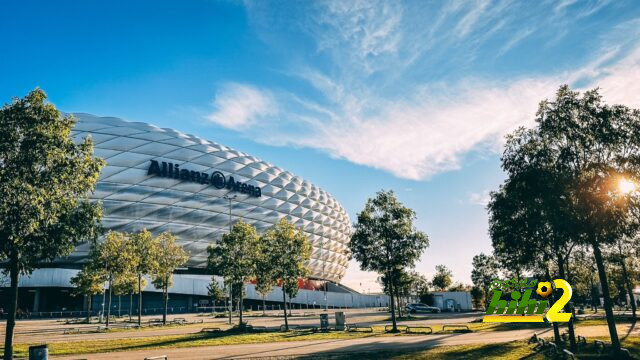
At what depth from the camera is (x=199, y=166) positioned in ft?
279

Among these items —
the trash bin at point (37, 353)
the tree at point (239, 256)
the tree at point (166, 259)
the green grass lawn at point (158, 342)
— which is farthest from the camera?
the tree at point (166, 259)

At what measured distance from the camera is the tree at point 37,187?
618 inches

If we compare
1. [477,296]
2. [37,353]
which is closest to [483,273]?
[477,296]

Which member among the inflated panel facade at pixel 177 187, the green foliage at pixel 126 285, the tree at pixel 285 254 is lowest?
the green foliage at pixel 126 285

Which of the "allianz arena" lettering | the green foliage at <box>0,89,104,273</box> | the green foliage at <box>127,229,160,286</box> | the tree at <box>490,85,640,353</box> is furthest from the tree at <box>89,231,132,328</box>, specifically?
the "allianz arena" lettering

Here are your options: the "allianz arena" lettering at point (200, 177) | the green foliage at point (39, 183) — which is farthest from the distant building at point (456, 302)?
the green foliage at point (39, 183)

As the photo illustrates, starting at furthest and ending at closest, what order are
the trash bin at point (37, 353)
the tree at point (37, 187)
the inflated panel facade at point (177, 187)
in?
the inflated panel facade at point (177, 187) → the tree at point (37, 187) → the trash bin at point (37, 353)

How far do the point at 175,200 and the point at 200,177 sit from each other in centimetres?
761

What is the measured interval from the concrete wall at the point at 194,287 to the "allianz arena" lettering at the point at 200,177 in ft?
62.6

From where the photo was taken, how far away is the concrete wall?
6075 cm

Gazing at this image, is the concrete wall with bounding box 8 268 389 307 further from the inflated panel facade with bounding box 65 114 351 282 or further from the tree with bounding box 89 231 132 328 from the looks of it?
the tree with bounding box 89 231 132 328

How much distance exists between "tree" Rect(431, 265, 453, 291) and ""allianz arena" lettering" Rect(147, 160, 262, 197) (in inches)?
1771

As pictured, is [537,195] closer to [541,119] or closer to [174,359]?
[541,119]

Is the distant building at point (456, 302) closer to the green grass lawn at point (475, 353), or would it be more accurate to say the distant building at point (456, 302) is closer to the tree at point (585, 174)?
the green grass lawn at point (475, 353)
